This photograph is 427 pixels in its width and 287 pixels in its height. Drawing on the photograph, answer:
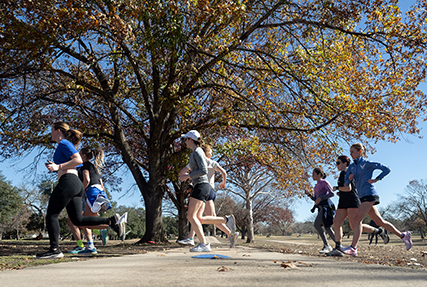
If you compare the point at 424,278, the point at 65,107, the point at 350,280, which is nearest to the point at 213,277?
the point at 350,280

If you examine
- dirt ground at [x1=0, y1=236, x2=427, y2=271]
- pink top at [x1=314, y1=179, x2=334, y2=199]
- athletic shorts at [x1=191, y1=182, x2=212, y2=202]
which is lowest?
dirt ground at [x1=0, y1=236, x2=427, y2=271]

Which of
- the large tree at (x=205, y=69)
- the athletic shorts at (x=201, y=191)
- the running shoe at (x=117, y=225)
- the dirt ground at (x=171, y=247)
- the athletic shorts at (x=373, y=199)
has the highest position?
the large tree at (x=205, y=69)

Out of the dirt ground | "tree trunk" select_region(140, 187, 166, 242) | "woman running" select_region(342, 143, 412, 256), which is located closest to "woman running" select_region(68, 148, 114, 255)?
the dirt ground

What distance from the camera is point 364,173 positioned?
672cm

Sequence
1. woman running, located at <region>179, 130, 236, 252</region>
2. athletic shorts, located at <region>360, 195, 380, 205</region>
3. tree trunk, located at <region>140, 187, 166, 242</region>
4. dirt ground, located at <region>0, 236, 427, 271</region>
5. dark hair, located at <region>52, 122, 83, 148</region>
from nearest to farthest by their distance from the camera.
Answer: dirt ground, located at <region>0, 236, 427, 271</region> → dark hair, located at <region>52, 122, 83, 148</region> → woman running, located at <region>179, 130, 236, 252</region> → athletic shorts, located at <region>360, 195, 380, 205</region> → tree trunk, located at <region>140, 187, 166, 242</region>

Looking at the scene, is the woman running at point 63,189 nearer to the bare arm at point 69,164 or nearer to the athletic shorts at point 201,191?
the bare arm at point 69,164

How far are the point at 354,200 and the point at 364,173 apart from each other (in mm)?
731

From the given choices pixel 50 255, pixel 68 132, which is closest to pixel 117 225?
pixel 50 255

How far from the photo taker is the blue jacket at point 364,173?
6625 millimetres

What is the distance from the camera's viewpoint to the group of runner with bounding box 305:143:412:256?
6648 millimetres

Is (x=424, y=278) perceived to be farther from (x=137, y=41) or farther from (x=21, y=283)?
(x=137, y=41)

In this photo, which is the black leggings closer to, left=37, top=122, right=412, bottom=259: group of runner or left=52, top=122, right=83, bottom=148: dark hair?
left=37, top=122, right=412, bottom=259: group of runner

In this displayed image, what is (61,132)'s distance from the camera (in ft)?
19.6

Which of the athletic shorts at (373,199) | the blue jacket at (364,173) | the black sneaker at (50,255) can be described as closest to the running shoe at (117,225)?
the black sneaker at (50,255)
